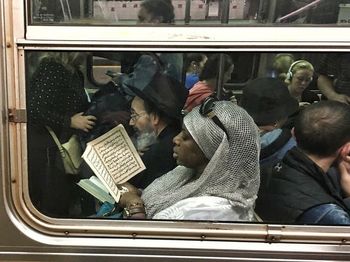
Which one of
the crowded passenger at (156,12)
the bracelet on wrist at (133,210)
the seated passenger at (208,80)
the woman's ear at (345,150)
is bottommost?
the bracelet on wrist at (133,210)

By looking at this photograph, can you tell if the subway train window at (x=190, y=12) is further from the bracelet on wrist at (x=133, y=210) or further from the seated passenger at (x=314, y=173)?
the bracelet on wrist at (x=133, y=210)

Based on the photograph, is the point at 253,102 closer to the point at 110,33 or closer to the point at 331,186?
the point at 331,186

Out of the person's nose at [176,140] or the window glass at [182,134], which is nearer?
the window glass at [182,134]

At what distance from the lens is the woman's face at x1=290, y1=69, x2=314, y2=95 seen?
171 cm

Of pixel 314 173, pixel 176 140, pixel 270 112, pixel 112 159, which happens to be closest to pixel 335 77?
pixel 270 112

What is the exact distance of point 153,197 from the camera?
1.90 meters

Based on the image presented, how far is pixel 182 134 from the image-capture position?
184 centimetres

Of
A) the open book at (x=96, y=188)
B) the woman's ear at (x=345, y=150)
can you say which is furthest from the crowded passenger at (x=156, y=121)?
the woman's ear at (x=345, y=150)

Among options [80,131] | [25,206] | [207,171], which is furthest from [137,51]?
[25,206]

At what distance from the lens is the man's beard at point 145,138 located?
1.85 m

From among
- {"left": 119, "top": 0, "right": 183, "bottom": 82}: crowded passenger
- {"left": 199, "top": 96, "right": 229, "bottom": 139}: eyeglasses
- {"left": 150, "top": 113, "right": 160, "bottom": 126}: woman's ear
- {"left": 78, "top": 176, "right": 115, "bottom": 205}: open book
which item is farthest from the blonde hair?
{"left": 78, "top": 176, "right": 115, "bottom": 205}: open book

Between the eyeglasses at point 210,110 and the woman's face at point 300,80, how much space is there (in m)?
0.28

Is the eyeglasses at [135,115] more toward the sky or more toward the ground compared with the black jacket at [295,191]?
more toward the sky

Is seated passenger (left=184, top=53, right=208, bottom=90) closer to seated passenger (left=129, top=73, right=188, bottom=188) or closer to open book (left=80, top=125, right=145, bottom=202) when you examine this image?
seated passenger (left=129, top=73, right=188, bottom=188)
